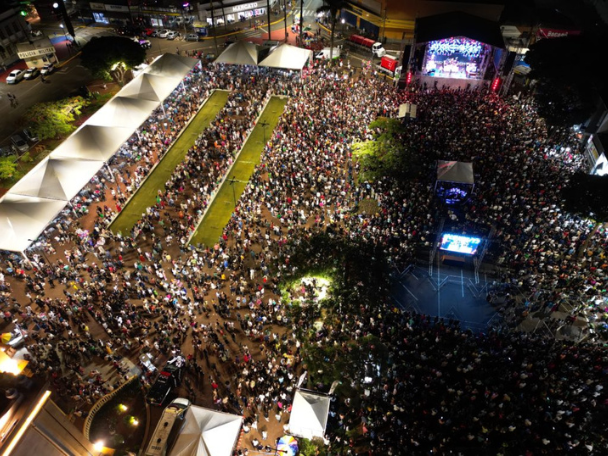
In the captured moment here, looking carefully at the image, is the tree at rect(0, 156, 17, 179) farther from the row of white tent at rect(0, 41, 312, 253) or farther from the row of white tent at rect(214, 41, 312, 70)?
the row of white tent at rect(214, 41, 312, 70)

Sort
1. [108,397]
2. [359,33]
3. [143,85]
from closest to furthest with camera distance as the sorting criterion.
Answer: [108,397]
[143,85]
[359,33]

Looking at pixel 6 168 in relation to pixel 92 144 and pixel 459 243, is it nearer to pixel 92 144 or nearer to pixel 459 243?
pixel 92 144

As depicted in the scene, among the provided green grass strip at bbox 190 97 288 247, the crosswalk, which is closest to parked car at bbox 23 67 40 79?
green grass strip at bbox 190 97 288 247

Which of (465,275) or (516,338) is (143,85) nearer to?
(465,275)

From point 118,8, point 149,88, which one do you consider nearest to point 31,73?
point 118,8

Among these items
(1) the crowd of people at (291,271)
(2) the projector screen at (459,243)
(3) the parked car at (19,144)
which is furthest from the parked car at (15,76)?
(2) the projector screen at (459,243)

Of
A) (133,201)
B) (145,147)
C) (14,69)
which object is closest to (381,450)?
(133,201)
